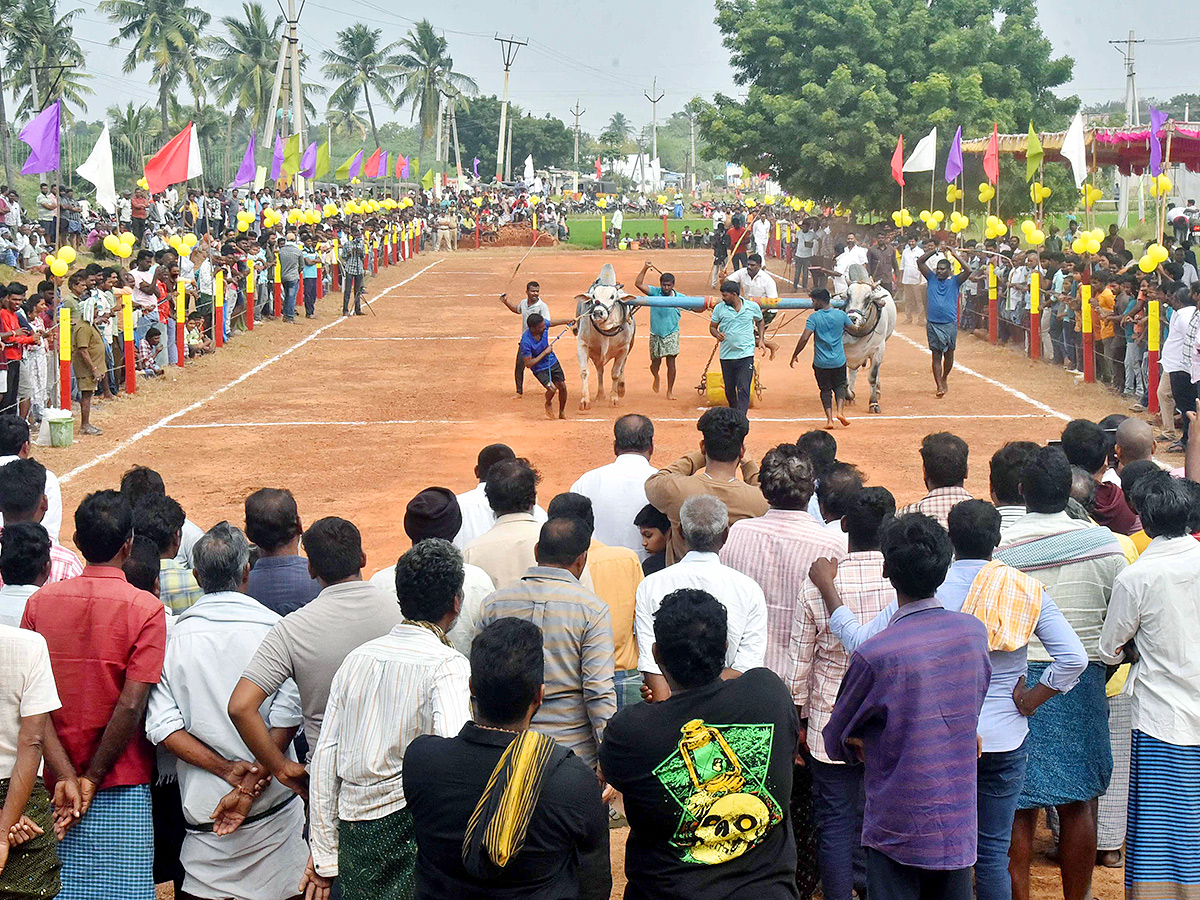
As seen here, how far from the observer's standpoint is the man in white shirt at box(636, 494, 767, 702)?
16.1 feet

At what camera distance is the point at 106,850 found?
4.74m

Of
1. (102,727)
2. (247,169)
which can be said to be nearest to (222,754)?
(102,727)

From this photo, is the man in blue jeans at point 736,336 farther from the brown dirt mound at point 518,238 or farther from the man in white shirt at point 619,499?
the brown dirt mound at point 518,238

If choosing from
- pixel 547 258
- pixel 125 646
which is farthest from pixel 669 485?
pixel 547 258

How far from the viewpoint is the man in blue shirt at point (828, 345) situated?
1526 centimetres

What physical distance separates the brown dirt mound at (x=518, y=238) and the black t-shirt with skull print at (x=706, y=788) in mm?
51984

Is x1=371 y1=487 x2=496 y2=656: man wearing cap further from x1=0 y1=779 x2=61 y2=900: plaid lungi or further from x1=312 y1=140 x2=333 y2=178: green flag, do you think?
x1=312 y1=140 x2=333 y2=178: green flag

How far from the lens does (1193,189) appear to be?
5875 cm

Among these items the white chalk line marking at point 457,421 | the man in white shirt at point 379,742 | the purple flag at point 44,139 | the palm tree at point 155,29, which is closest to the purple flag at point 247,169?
the purple flag at point 44,139

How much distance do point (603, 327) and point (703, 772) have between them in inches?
535

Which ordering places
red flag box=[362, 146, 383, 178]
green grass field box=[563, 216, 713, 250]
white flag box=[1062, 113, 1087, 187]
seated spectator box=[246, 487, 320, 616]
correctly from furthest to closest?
green grass field box=[563, 216, 713, 250]
red flag box=[362, 146, 383, 178]
white flag box=[1062, 113, 1087, 187]
seated spectator box=[246, 487, 320, 616]

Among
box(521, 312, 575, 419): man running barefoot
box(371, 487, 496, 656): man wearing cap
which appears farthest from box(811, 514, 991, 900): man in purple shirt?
box(521, 312, 575, 419): man running barefoot

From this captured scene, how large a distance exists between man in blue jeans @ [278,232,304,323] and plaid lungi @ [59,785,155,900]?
76.0 ft

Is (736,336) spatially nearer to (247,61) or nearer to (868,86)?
(868,86)
